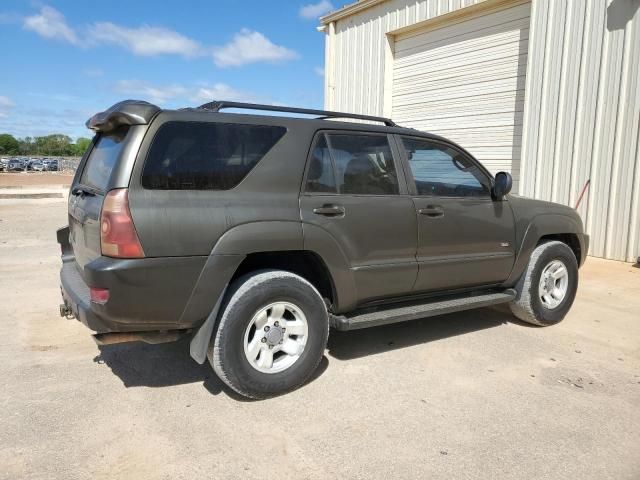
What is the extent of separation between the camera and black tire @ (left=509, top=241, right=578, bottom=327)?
16.2 ft

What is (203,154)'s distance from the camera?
3320 millimetres

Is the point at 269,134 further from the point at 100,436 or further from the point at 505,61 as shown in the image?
the point at 505,61

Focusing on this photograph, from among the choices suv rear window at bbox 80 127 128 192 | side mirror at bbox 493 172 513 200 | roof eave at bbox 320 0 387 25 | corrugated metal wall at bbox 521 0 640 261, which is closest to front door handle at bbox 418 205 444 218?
side mirror at bbox 493 172 513 200

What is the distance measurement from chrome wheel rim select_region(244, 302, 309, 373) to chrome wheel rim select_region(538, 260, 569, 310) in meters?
2.65

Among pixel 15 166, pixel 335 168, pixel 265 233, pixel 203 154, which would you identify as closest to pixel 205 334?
→ pixel 265 233

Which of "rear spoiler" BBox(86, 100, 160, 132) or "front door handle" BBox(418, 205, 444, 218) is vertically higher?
"rear spoiler" BBox(86, 100, 160, 132)

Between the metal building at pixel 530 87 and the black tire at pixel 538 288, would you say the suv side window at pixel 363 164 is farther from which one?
the metal building at pixel 530 87

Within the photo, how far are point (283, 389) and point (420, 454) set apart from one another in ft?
3.37

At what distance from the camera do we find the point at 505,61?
372 inches

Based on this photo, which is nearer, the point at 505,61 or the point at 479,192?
the point at 479,192

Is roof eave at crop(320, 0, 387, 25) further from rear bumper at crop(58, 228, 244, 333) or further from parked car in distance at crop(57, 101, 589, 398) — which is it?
rear bumper at crop(58, 228, 244, 333)

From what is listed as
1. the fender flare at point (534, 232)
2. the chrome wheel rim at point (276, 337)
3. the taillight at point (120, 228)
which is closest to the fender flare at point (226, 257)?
the chrome wheel rim at point (276, 337)

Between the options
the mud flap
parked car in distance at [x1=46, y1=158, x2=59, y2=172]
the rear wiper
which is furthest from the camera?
parked car in distance at [x1=46, y1=158, x2=59, y2=172]

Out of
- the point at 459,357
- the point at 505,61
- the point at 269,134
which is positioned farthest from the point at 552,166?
the point at 269,134
